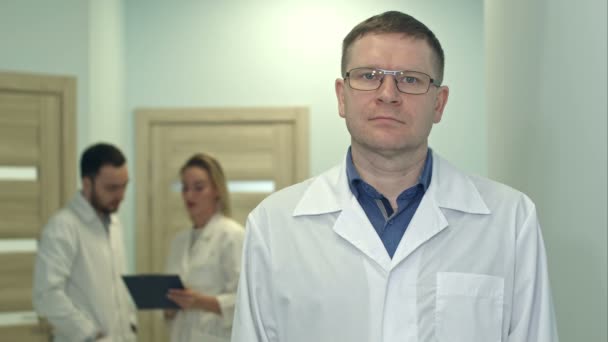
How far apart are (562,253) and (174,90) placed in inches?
126

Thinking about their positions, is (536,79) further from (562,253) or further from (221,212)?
(221,212)

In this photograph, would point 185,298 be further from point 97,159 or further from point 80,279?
point 97,159

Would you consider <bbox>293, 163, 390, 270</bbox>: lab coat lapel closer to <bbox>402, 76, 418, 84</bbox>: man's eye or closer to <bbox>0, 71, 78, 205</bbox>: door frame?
<bbox>402, 76, 418, 84</bbox>: man's eye

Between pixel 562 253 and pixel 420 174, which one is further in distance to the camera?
pixel 562 253

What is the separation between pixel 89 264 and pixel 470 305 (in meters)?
2.21

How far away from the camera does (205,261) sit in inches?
133

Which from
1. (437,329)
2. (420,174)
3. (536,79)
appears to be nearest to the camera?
(437,329)

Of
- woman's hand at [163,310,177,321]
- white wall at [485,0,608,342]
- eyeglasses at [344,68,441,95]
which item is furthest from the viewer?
woman's hand at [163,310,177,321]

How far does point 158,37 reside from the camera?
484cm

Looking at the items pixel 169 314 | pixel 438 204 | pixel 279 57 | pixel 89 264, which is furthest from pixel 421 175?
pixel 279 57

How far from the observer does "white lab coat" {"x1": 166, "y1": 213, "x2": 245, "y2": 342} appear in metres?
3.26

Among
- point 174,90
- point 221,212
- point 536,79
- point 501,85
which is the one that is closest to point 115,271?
point 221,212

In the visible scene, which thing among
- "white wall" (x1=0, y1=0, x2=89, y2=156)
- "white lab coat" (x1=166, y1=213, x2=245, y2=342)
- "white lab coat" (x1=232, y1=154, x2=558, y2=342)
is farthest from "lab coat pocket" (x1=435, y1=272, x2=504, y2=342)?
"white wall" (x1=0, y1=0, x2=89, y2=156)

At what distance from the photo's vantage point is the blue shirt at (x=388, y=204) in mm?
1748
